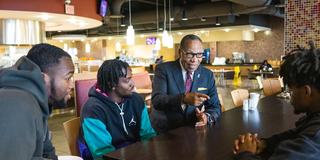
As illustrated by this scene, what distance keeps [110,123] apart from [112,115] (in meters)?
0.06

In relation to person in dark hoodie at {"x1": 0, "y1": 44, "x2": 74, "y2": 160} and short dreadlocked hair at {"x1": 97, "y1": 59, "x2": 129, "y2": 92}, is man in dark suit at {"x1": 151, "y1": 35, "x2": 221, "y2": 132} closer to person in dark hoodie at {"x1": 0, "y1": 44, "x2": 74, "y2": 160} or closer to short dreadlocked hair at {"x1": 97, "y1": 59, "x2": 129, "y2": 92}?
short dreadlocked hair at {"x1": 97, "y1": 59, "x2": 129, "y2": 92}

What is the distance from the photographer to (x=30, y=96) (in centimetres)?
107

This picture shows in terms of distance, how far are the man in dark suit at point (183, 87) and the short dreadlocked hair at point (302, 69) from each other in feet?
3.81

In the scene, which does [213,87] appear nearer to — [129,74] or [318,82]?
[129,74]

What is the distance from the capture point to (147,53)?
19500 mm

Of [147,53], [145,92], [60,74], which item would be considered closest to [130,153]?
[60,74]

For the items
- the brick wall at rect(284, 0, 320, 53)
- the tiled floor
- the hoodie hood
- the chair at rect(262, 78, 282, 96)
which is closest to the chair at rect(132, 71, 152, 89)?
the tiled floor

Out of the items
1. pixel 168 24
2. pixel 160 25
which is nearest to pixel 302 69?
pixel 168 24

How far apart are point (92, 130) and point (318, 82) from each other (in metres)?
1.36

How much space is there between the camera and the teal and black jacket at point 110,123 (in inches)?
80.9

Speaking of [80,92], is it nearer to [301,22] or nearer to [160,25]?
[301,22]

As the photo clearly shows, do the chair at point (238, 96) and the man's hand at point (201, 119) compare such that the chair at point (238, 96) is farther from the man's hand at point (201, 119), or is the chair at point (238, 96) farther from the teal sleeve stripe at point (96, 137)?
the teal sleeve stripe at point (96, 137)

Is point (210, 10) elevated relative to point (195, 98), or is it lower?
elevated

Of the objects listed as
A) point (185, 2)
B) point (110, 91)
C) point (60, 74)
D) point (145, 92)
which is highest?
point (185, 2)
